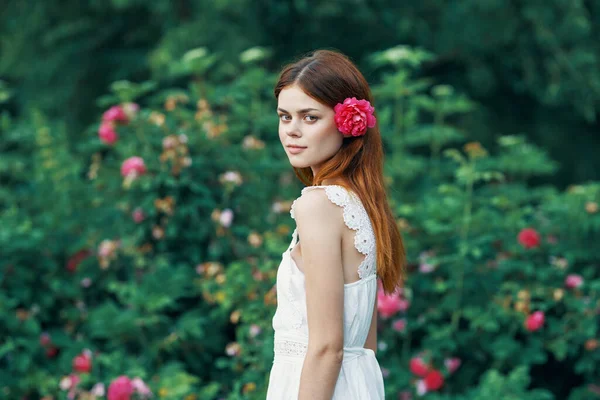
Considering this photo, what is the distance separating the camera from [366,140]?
2262mm

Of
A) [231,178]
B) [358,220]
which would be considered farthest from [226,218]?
[358,220]

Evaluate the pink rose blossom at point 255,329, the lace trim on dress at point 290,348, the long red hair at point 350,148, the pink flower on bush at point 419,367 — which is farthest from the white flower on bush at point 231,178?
the lace trim on dress at point 290,348

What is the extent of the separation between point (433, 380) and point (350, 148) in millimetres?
2012

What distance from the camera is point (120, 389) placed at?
3602 mm

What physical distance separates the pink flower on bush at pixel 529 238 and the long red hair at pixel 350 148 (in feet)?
6.54

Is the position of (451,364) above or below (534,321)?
below

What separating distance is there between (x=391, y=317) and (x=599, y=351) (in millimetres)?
965

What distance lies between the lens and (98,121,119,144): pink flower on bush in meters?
4.36

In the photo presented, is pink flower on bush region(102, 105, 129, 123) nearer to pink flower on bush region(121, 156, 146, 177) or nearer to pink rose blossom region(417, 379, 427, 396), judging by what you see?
pink flower on bush region(121, 156, 146, 177)

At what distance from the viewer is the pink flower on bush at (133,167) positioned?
412cm

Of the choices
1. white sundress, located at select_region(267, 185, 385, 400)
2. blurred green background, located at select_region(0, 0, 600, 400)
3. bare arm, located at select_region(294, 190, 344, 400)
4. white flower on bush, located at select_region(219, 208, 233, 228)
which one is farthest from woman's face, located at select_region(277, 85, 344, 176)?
white flower on bush, located at select_region(219, 208, 233, 228)

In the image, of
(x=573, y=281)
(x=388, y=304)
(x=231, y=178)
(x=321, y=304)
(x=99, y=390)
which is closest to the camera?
(x=321, y=304)

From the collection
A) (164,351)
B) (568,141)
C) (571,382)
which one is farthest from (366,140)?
(568,141)

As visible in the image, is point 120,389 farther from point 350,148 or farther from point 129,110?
point 350,148
